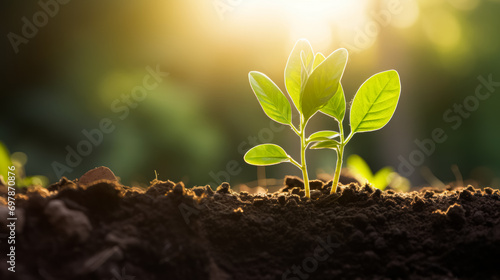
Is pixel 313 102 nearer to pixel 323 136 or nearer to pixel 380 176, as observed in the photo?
pixel 323 136

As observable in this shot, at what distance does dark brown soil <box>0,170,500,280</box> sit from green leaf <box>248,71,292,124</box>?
1.01ft

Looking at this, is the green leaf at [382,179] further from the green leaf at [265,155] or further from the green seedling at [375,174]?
the green leaf at [265,155]

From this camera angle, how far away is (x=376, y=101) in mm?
1181

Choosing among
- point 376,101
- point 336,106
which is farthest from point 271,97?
point 376,101

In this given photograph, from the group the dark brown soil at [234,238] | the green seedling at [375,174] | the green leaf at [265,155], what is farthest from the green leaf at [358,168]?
the green leaf at [265,155]

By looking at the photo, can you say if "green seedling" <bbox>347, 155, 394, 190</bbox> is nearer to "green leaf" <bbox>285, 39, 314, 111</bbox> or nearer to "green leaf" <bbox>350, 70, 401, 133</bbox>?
"green leaf" <bbox>350, 70, 401, 133</bbox>

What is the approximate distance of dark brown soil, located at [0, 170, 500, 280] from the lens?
81 cm

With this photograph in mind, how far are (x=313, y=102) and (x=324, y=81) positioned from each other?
2.9 inches

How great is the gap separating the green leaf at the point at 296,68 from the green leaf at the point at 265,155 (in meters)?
0.17

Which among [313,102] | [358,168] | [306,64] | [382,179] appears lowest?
[313,102]

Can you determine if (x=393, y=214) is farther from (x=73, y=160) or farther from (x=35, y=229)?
(x=73, y=160)

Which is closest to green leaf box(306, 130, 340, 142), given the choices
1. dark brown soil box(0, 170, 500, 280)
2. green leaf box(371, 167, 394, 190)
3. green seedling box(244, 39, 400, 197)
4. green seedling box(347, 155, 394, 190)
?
green seedling box(244, 39, 400, 197)

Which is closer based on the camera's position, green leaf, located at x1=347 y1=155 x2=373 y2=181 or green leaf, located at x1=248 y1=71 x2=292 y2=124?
green leaf, located at x1=248 y1=71 x2=292 y2=124

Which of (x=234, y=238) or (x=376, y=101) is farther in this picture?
(x=376, y=101)
